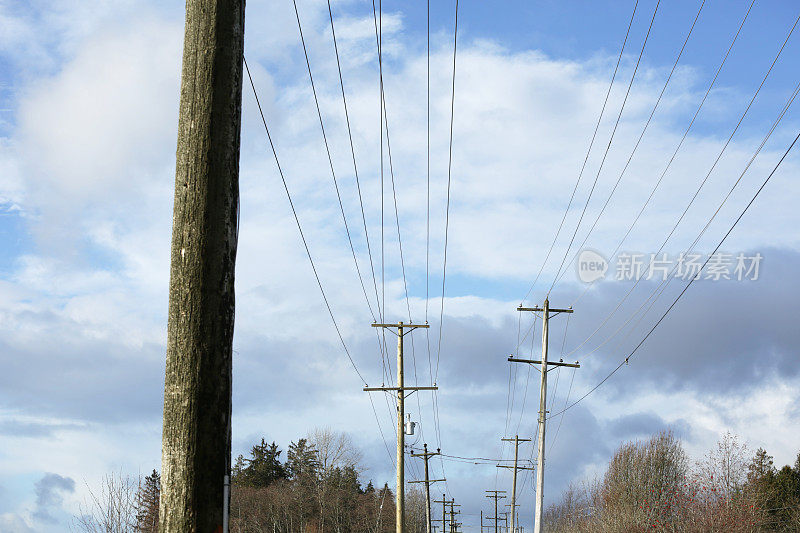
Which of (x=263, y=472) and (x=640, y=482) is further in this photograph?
(x=263, y=472)

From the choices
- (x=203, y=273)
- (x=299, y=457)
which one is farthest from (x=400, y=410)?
(x=299, y=457)

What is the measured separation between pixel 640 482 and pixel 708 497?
22.5m

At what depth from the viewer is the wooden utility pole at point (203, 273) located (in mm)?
4328

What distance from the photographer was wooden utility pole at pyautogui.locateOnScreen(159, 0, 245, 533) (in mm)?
4328

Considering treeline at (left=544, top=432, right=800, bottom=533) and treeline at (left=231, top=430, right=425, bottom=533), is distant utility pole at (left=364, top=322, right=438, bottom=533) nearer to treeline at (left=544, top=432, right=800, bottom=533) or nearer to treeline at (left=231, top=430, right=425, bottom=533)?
treeline at (left=544, top=432, right=800, bottom=533)

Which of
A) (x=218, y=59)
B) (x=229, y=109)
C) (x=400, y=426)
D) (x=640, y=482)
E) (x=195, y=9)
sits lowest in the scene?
(x=640, y=482)

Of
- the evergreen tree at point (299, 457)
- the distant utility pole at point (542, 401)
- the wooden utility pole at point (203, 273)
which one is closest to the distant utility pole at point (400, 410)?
the distant utility pole at point (542, 401)

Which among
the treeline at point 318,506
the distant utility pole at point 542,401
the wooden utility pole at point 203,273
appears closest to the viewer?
the wooden utility pole at point 203,273

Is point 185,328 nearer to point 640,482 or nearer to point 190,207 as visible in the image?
point 190,207

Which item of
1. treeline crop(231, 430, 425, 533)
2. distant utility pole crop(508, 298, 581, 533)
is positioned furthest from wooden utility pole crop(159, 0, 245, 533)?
Result: treeline crop(231, 430, 425, 533)

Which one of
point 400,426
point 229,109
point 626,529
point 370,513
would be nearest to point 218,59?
point 229,109

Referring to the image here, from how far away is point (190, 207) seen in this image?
460cm

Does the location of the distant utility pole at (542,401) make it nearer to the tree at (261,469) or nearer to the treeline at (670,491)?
the treeline at (670,491)

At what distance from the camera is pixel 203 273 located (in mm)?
4492
